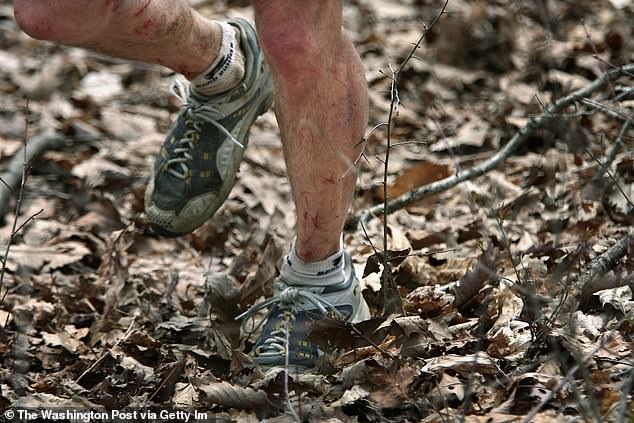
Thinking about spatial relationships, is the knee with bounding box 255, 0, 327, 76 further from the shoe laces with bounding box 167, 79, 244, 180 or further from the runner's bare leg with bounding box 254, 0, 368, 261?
the shoe laces with bounding box 167, 79, 244, 180

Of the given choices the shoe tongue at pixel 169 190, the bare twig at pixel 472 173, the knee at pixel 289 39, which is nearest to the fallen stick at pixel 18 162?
the shoe tongue at pixel 169 190

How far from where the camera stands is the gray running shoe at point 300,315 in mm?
2795

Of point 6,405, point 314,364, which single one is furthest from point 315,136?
point 6,405

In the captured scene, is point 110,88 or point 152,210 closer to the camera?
point 152,210

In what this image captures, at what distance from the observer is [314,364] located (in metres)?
2.78

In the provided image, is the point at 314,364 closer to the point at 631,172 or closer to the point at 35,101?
the point at 631,172

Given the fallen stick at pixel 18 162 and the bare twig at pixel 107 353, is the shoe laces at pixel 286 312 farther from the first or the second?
the fallen stick at pixel 18 162

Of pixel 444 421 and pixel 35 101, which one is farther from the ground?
pixel 444 421

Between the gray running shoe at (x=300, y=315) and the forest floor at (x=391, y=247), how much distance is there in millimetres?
75

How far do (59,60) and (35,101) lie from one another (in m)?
0.69

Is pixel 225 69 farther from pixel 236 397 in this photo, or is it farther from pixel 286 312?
pixel 236 397

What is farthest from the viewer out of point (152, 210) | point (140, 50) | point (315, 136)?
point (152, 210)

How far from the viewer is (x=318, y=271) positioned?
290cm

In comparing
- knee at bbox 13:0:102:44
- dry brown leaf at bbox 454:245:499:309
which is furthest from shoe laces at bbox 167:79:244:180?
dry brown leaf at bbox 454:245:499:309
